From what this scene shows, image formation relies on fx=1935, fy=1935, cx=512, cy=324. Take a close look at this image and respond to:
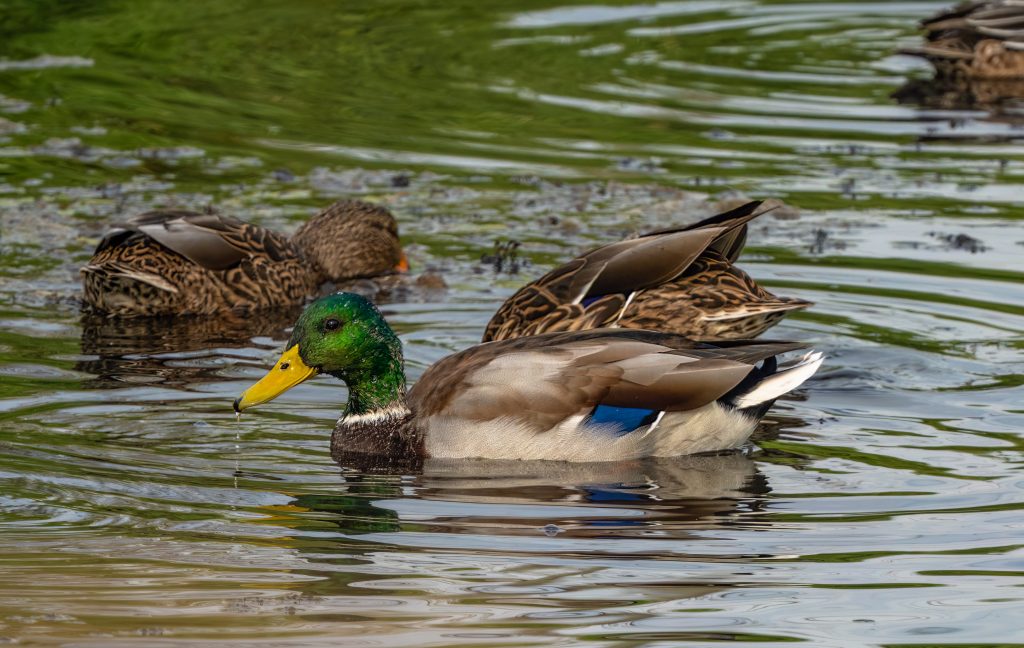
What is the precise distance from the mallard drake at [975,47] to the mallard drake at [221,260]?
22.7 feet

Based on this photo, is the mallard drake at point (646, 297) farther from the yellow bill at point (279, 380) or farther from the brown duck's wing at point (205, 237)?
the brown duck's wing at point (205, 237)

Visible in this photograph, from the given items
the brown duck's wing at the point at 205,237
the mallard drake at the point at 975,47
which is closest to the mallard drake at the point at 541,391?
the brown duck's wing at the point at 205,237

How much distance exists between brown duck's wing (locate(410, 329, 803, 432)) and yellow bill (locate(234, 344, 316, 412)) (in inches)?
22.9

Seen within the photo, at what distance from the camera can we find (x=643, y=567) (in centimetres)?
655

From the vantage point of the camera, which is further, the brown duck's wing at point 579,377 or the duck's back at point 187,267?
the duck's back at point 187,267

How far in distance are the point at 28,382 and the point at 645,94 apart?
798 cm

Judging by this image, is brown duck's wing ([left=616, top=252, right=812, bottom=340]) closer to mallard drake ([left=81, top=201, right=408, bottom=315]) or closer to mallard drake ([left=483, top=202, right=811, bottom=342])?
mallard drake ([left=483, top=202, right=811, bottom=342])

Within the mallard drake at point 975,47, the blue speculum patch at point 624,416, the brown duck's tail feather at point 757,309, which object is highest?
the mallard drake at point 975,47

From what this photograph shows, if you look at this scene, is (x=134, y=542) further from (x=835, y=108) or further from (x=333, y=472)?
(x=835, y=108)

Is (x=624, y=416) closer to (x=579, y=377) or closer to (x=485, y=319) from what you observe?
(x=579, y=377)

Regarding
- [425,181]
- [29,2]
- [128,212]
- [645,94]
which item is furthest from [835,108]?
[29,2]

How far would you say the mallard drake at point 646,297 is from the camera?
30.8 feet

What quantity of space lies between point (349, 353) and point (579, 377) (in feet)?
3.59

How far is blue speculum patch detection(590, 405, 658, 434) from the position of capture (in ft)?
26.8
